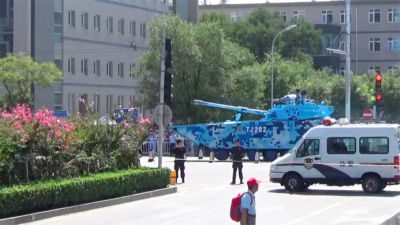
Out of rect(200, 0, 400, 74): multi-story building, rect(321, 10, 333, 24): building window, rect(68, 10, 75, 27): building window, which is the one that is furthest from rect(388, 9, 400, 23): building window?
rect(68, 10, 75, 27): building window

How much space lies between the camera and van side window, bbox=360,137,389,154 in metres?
27.9

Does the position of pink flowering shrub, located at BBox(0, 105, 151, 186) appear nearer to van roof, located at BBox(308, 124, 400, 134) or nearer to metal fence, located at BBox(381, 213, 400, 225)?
van roof, located at BBox(308, 124, 400, 134)

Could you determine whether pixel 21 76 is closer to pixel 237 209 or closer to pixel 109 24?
pixel 109 24

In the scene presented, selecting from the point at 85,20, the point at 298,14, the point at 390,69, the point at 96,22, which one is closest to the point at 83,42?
the point at 85,20

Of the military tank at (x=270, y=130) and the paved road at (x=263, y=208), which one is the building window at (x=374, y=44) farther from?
the paved road at (x=263, y=208)

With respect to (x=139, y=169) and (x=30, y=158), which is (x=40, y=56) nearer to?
(x=139, y=169)

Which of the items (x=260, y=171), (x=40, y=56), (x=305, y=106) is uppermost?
(x=40, y=56)

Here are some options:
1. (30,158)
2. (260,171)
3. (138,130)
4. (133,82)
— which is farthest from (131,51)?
(30,158)

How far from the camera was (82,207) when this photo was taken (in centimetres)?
2366

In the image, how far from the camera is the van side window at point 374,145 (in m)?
27.9

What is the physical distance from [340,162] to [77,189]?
9154 millimetres

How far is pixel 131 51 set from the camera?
75250 mm

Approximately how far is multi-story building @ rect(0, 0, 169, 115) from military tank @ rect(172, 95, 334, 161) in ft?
31.3

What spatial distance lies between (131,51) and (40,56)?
1348cm
